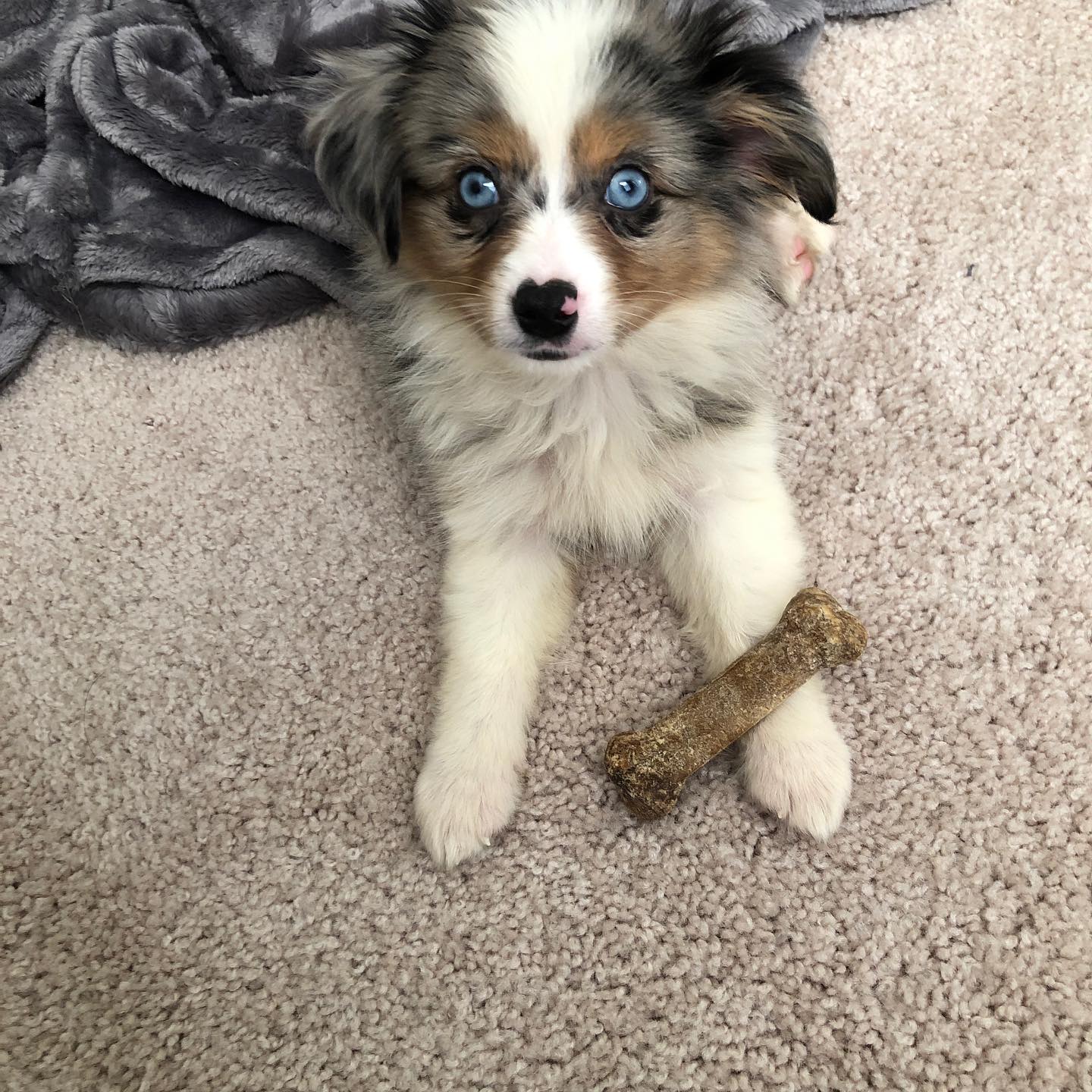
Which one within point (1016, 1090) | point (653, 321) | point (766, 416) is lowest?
point (1016, 1090)

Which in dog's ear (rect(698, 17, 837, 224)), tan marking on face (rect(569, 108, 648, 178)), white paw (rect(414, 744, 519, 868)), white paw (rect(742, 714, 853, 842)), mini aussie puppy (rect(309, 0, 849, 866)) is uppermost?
dog's ear (rect(698, 17, 837, 224))

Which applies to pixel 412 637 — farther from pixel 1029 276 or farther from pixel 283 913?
pixel 1029 276

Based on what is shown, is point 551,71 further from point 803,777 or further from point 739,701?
point 803,777

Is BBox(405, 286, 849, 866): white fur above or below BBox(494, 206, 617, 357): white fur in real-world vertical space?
below

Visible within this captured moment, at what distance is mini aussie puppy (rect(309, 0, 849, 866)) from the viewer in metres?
1.55

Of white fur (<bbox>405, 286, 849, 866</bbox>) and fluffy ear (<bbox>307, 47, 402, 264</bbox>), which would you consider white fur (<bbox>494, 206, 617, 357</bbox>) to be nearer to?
white fur (<bbox>405, 286, 849, 866</bbox>)

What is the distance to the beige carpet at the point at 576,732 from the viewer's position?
1.55 metres

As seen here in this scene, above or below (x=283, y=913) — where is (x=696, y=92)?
above

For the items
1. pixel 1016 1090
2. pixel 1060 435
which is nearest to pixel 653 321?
pixel 1060 435

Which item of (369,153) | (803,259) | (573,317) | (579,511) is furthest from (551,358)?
(803,259)

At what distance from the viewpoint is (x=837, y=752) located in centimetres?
169

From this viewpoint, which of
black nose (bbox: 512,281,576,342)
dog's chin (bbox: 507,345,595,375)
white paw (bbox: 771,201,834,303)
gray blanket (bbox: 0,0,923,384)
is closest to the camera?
black nose (bbox: 512,281,576,342)

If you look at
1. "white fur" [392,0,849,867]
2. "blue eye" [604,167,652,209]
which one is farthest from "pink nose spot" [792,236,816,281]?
"blue eye" [604,167,652,209]

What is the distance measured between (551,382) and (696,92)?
59 centimetres
